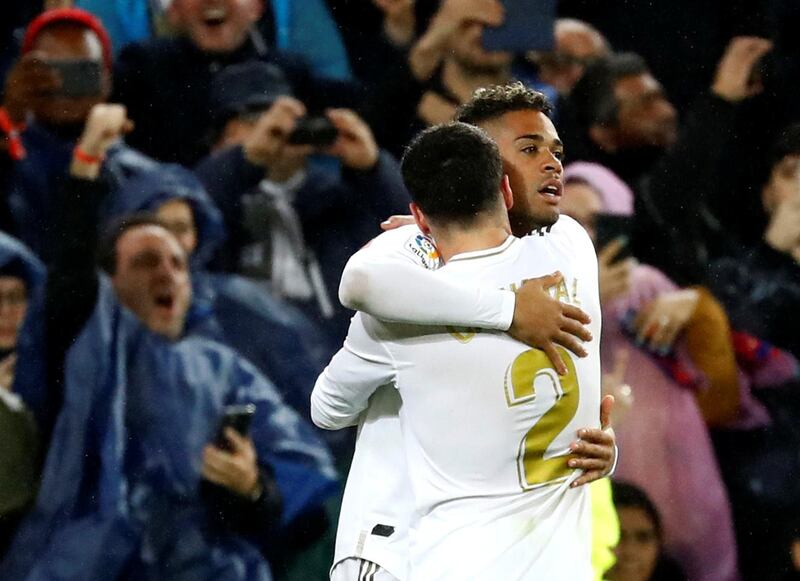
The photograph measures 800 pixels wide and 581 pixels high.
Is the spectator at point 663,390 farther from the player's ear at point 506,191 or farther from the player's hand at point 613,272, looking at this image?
the player's ear at point 506,191

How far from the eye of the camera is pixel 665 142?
4.97m

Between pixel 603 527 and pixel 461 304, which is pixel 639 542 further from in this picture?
pixel 461 304

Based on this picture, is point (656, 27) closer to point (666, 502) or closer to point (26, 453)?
point (666, 502)

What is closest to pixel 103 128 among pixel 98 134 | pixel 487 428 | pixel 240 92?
pixel 98 134

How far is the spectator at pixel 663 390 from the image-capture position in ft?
15.6

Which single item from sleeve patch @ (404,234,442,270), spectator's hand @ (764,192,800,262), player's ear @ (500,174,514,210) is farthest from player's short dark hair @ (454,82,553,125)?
spectator's hand @ (764,192,800,262)

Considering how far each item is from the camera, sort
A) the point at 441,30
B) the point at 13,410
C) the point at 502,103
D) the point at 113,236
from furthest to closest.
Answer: the point at 441,30
the point at 113,236
the point at 13,410
the point at 502,103

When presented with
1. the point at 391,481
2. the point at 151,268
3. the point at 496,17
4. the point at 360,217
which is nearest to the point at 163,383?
the point at 151,268

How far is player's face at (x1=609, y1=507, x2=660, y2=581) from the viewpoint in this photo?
4.54 metres

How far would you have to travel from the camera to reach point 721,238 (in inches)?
195

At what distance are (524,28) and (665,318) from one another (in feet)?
3.90

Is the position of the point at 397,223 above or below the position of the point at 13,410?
above

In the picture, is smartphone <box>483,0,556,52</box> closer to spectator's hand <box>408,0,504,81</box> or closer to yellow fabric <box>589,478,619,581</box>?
spectator's hand <box>408,0,504,81</box>

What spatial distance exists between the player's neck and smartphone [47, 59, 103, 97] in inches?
111
